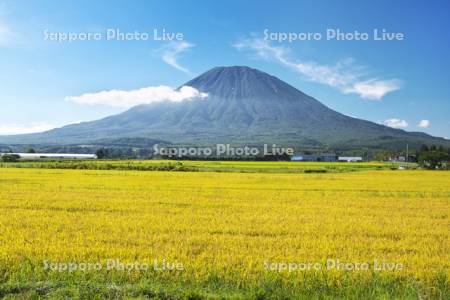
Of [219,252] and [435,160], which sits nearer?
[219,252]

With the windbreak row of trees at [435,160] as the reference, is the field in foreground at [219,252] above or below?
above

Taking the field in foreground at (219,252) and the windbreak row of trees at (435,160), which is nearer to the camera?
the field in foreground at (219,252)

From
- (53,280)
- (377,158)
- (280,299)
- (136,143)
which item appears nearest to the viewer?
(280,299)

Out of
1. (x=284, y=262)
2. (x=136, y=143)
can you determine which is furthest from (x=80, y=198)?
(x=136, y=143)

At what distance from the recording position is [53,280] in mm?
7191

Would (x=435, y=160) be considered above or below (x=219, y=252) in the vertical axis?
below

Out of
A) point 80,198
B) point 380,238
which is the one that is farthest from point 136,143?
point 380,238

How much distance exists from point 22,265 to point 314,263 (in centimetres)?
502

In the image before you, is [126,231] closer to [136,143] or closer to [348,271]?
[348,271]

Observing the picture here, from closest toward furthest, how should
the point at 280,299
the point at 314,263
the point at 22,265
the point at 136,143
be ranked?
the point at 280,299, the point at 22,265, the point at 314,263, the point at 136,143

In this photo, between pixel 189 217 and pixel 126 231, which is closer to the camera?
pixel 126 231

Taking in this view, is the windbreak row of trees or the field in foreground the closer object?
the field in foreground

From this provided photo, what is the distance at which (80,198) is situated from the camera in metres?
18.9

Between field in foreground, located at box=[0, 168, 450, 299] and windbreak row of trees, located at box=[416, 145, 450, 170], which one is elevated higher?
field in foreground, located at box=[0, 168, 450, 299]
